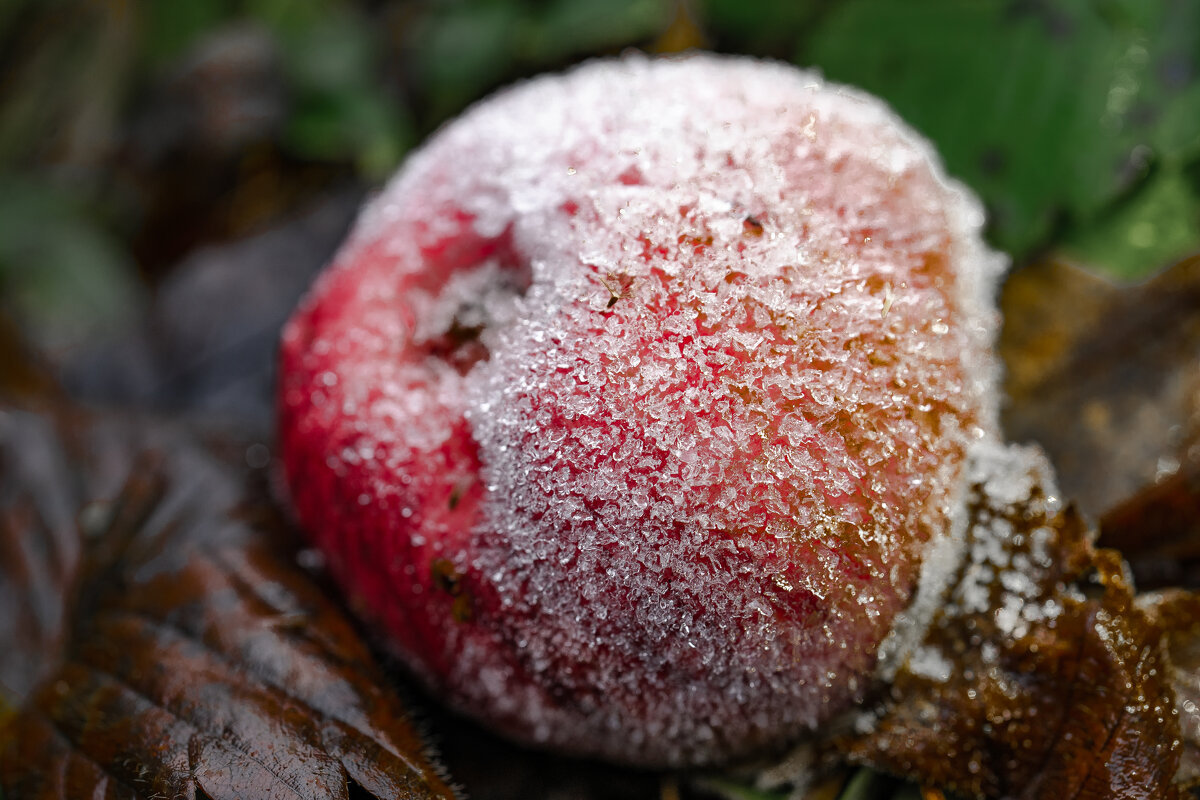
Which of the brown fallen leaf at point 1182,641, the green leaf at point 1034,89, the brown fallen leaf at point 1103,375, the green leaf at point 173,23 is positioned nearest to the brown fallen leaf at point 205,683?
the brown fallen leaf at point 1182,641

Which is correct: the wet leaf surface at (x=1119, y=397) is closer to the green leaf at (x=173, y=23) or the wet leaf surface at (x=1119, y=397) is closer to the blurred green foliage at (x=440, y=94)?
the blurred green foliage at (x=440, y=94)

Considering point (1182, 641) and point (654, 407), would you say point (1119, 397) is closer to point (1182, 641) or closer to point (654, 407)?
point (1182, 641)

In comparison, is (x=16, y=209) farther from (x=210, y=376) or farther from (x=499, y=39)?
(x=499, y=39)

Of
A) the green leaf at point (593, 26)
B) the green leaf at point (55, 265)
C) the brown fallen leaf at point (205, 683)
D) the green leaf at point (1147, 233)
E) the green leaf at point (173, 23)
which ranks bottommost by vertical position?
the green leaf at point (55, 265)

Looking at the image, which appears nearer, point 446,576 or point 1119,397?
point 446,576

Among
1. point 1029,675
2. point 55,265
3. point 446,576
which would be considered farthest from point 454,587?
point 55,265

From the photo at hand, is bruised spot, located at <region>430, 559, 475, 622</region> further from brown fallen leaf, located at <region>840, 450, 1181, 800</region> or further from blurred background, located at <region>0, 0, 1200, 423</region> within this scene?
blurred background, located at <region>0, 0, 1200, 423</region>

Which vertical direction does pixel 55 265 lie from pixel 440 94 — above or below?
below
